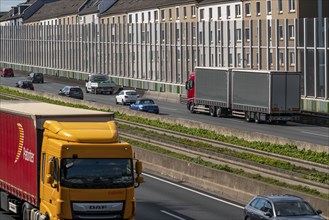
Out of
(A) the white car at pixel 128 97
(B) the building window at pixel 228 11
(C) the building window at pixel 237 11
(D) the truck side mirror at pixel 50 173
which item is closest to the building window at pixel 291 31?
(A) the white car at pixel 128 97

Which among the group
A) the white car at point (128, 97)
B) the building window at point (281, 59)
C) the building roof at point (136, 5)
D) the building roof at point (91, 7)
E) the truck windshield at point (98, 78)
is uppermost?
the building roof at point (91, 7)

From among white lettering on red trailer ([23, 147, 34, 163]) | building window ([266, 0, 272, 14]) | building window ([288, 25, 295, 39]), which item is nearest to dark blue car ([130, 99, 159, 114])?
building window ([288, 25, 295, 39])

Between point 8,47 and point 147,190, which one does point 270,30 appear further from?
point 8,47

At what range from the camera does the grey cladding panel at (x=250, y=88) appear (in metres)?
69.9

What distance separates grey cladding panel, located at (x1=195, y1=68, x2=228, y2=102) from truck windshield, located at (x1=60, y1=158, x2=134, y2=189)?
50265 mm

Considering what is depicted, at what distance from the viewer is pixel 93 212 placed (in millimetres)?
25312

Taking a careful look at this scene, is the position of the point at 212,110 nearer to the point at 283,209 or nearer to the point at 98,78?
the point at 98,78

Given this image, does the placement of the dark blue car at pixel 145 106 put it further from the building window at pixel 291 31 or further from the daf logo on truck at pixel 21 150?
the daf logo on truck at pixel 21 150

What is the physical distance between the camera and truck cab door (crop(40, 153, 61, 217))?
25.5 m

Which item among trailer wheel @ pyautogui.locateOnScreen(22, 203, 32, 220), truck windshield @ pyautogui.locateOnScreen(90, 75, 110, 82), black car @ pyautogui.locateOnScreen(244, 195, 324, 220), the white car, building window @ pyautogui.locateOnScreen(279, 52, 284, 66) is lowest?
trailer wheel @ pyautogui.locateOnScreen(22, 203, 32, 220)

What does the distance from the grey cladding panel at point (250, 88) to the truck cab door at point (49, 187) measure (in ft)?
142

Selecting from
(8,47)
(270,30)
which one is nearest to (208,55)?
(270,30)

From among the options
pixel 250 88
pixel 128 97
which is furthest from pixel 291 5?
pixel 250 88

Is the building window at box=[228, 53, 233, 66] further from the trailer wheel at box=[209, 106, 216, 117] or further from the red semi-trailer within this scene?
the red semi-trailer
